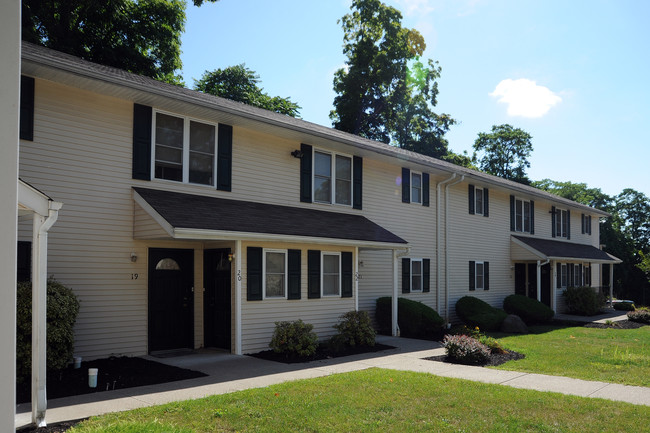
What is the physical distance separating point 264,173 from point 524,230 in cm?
1460

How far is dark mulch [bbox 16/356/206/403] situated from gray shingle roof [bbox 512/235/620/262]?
16.4 meters

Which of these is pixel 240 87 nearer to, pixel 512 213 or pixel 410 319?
pixel 512 213

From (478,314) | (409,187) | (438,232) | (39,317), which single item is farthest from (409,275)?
(39,317)

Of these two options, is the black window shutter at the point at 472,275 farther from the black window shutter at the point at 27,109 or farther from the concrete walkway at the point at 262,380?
the black window shutter at the point at 27,109

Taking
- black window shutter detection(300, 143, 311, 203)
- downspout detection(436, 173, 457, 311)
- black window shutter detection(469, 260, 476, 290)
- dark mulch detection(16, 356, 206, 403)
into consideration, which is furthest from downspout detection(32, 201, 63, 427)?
black window shutter detection(469, 260, 476, 290)

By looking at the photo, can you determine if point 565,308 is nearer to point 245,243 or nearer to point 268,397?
point 245,243

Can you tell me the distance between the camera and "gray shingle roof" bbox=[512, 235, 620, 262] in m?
22.0

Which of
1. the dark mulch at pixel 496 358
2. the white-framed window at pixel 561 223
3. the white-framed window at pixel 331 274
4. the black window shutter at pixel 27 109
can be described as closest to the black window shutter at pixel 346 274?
the white-framed window at pixel 331 274

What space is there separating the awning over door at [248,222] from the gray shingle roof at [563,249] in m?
10.1

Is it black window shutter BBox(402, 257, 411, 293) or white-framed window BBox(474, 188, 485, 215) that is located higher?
white-framed window BBox(474, 188, 485, 215)

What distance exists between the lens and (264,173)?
42.5 ft

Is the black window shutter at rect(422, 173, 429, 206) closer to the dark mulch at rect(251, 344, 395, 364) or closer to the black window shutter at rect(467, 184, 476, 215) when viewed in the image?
the black window shutter at rect(467, 184, 476, 215)

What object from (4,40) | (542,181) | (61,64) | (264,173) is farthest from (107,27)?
(542,181)

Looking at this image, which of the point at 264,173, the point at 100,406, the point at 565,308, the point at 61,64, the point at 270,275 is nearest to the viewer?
the point at 100,406
